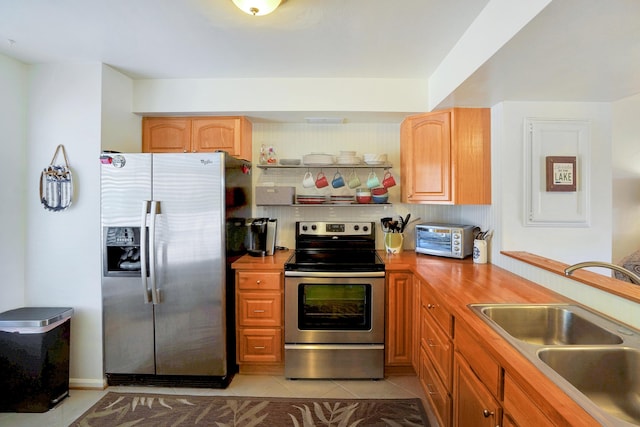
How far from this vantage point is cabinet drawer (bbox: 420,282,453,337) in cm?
153

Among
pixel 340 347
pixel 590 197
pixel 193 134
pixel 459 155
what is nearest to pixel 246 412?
pixel 340 347

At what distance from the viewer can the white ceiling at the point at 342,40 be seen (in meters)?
1.38

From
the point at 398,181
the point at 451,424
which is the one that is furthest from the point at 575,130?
the point at 451,424

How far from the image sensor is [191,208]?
7.15 ft

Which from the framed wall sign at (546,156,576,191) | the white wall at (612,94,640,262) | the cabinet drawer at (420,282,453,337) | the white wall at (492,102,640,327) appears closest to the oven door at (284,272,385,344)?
the cabinet drawer at (420,282,453,337)

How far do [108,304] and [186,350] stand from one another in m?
0.66

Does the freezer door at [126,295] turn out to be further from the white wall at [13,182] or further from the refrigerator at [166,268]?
the white wall at [13,182]

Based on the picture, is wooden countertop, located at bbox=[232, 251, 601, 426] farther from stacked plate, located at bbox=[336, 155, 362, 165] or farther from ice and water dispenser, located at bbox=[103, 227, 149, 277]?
stacked plate, located at bbox=[336, 155, 362, 165]

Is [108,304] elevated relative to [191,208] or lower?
lower

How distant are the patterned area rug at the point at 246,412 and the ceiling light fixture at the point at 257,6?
7.72 ft

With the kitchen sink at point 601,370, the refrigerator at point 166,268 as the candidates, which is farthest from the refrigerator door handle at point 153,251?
the kitchen sink at point 601,370

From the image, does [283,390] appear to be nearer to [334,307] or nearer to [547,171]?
[334,307]

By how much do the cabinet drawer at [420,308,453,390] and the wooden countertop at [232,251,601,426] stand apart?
0.74 ft

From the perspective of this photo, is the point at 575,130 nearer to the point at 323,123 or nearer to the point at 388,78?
the point at 388,78
